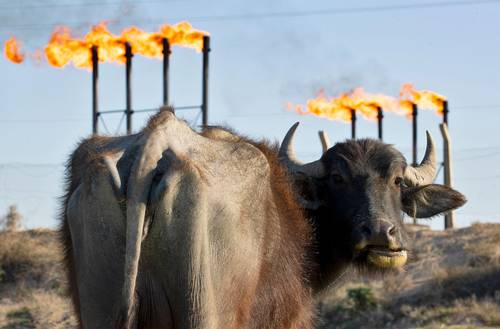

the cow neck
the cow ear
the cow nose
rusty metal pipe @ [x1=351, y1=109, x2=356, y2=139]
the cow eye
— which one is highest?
rusty metal pipe @ [x1=351, y1=109, x2=356, y2=139]

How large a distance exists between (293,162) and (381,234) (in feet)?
6.19

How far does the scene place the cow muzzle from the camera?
32.1 ft

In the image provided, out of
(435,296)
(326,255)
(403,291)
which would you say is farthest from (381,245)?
(403,291)

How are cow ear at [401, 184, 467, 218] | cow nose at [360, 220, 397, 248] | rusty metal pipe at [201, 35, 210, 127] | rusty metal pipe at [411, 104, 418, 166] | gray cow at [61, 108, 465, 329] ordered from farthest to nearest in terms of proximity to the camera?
rusty metal pipe at [411, 104, 418, 166], rusty metal pipe at [201, 35, 210, 127], cow ear at [401, 184, 467, 218], cow nose at [360, 220, 397, 248], gray cow at [61, 108, 465, 329]

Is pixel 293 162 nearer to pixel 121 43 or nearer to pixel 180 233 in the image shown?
pixel 180 233

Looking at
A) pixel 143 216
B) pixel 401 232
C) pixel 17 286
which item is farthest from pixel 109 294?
pixel 17 286

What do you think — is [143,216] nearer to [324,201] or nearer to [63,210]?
[63,210]

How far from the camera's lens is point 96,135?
8.43 meters

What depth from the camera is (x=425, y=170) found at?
1168 cm

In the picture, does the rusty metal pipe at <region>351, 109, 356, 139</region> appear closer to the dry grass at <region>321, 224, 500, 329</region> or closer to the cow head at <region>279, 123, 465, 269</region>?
the dry grass at <region>321, 224, 500, 329</region>

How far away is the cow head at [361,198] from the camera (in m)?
9.95

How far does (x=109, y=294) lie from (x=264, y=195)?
61.3 inches

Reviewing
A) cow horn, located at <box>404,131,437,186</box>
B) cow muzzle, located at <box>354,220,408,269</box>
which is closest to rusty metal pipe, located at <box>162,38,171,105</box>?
cow horn, located at <box>404,131,437,186</box>

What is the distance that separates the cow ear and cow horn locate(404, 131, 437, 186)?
0.09 meters
